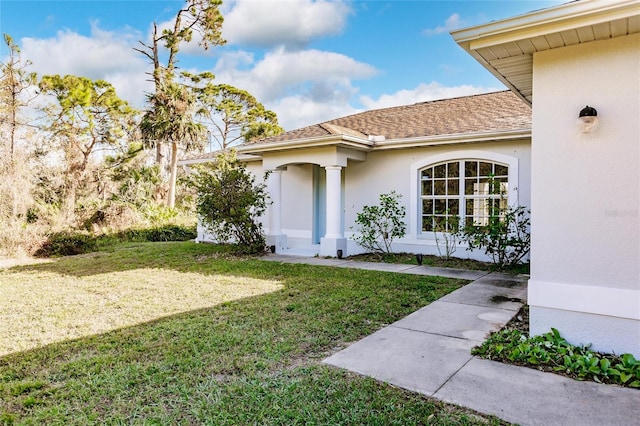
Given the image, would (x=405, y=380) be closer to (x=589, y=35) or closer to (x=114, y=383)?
(x=114, y=383)

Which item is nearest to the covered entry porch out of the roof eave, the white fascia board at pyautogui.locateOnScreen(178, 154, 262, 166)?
the white fascia board at pyautogui.locateOnScreen(178, 154, 262, 166)

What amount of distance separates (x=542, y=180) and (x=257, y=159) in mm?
10582

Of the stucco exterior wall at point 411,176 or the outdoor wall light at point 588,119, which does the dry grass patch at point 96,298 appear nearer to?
the stucco exterior wall at point 411,176

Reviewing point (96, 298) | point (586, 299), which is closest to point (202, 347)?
point (96, 298)

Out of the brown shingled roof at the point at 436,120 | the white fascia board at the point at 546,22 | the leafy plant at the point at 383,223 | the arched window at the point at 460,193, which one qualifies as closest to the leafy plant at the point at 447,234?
the arched window at the point at 460,193

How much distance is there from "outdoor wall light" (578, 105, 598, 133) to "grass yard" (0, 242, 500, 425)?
2.93 m

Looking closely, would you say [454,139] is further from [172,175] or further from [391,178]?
[172,175]

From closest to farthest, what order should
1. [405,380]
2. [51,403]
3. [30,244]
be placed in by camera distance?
[51,403] < [405,380] < [30,244]

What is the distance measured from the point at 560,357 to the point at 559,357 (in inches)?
0.4

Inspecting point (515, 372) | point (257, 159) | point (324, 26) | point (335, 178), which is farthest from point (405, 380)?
point (324, 26)

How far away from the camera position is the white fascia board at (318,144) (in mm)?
10242

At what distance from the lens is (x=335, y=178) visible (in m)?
10.9

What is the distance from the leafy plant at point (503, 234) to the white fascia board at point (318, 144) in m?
3.39

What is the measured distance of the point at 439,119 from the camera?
11.9m
